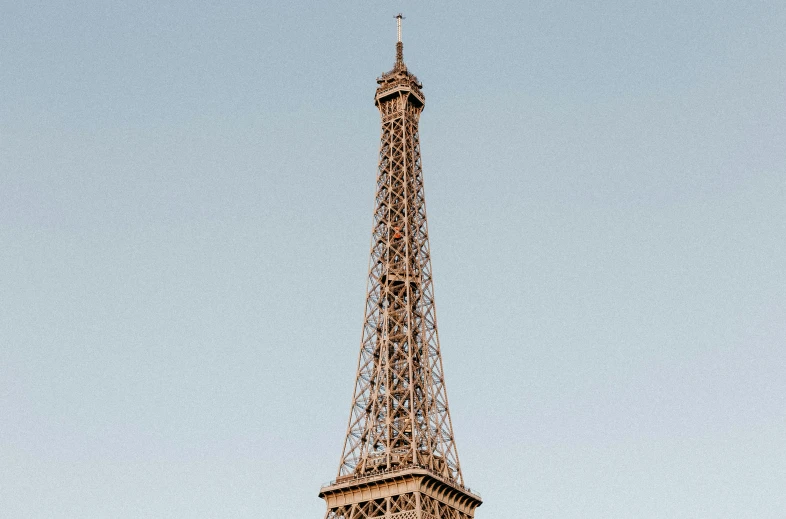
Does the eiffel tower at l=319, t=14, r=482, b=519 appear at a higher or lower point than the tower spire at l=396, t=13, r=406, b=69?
lower

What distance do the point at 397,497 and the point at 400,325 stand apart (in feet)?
51.0

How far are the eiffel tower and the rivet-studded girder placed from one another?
0.28 ft

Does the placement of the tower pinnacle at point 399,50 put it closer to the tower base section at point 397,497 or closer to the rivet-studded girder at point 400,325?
the rivet-studded girder at point 400,325

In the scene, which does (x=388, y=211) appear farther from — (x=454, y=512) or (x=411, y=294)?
(x=454, y=512)

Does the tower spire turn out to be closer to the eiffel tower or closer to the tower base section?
the eiffel tower

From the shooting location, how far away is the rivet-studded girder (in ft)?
271

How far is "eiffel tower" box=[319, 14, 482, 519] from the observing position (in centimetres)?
7988

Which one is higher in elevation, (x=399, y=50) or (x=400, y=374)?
(x=399, y=50)

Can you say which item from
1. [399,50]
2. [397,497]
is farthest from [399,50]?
[397,497]

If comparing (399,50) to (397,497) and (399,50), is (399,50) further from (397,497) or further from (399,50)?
(397,497)

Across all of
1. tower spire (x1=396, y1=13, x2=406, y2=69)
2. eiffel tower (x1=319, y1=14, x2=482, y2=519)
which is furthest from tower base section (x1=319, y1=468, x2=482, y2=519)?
tower spire (x1=396, y1=13, x2=406, y2=69)

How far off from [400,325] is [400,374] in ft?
15.5

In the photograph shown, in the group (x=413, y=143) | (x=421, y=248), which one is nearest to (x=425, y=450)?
(x=421, y=248)

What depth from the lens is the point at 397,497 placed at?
7925cm
